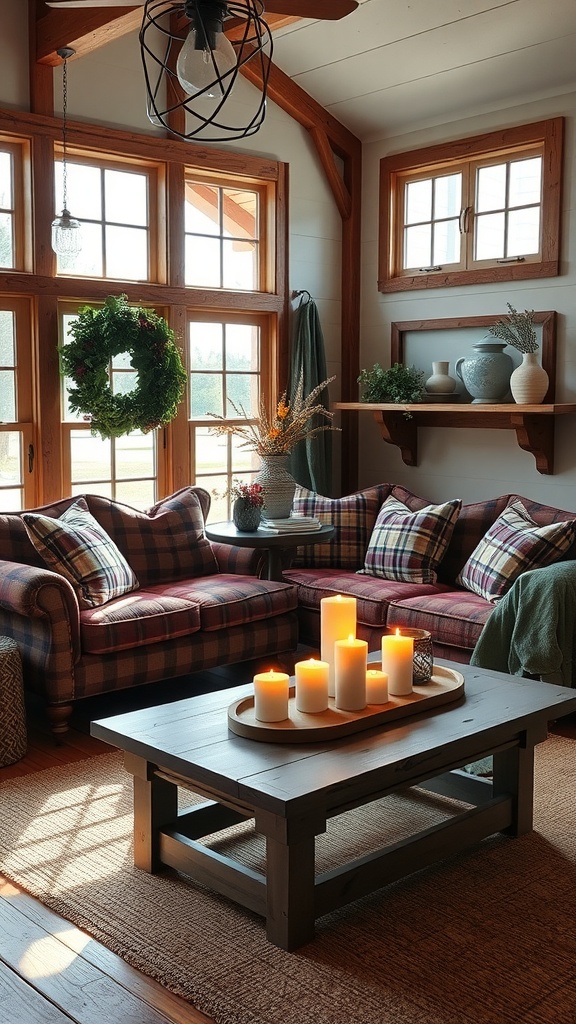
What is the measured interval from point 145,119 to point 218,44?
319 centimetres

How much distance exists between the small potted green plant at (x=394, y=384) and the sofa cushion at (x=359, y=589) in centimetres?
104

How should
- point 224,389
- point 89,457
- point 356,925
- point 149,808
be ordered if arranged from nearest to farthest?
point 356,925 < point 149,808 < point 89,457 < point 224,389

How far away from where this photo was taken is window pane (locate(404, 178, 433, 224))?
5.69m

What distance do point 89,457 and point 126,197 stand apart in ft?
4.35

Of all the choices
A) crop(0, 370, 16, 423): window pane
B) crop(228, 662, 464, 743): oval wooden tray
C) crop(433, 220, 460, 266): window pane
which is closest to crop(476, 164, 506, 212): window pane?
crop(433, 220, 460, 266): window pane

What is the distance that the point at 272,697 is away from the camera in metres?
2.70

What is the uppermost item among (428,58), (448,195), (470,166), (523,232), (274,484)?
(428,58)

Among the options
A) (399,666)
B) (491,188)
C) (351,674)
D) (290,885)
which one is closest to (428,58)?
(491,188)

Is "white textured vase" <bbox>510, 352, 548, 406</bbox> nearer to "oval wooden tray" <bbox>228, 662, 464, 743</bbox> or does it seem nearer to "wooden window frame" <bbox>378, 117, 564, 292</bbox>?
"wooden window frame" <bbox>378, 117, 564, 292</bbox>

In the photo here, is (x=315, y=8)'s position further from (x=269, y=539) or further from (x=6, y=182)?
(x=269, y=539)

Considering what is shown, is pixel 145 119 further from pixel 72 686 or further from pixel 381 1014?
pixel 381 1014

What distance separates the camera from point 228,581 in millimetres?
4766

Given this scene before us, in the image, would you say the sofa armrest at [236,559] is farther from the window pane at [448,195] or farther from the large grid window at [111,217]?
the window pane at [448,195]

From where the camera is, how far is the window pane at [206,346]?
551 cm
